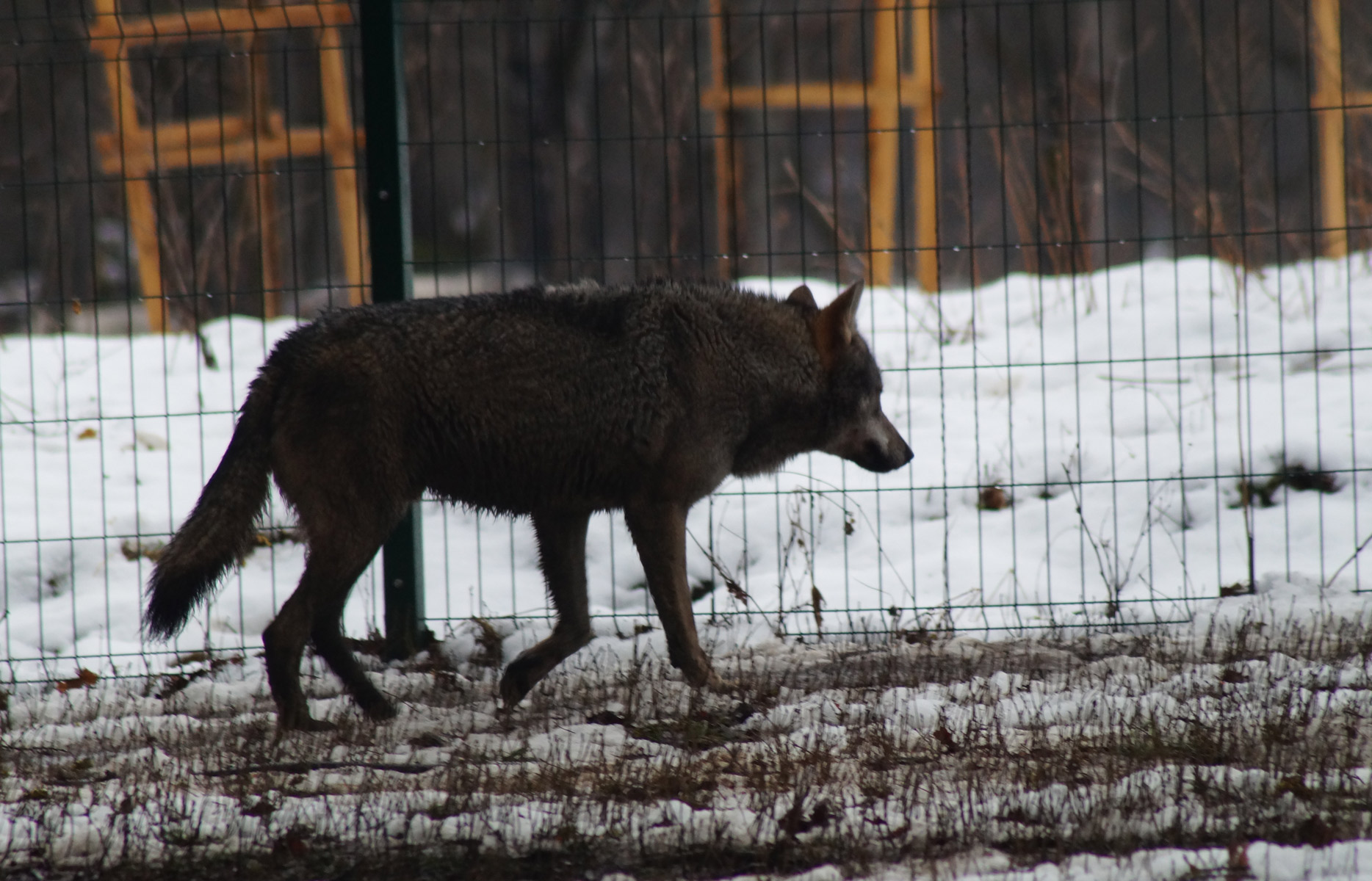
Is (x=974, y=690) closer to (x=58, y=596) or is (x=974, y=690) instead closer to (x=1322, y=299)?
(x=58, y=596)

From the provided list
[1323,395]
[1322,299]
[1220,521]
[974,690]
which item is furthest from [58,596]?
[1322,299]

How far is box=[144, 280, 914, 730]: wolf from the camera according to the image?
556 cm

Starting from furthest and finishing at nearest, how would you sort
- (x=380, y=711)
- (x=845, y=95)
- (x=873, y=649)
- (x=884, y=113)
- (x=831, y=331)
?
(x=884, y=113)
(x=845, y=95)
(x=873, y=649)
(x=831, y=331)
(x=380, y=711)

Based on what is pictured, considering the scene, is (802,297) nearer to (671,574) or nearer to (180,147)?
(671,574)

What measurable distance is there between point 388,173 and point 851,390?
2.58m

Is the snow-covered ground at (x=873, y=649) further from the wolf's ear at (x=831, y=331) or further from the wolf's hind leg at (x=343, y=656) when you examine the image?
the wolf's ear at (x=831, y=331)

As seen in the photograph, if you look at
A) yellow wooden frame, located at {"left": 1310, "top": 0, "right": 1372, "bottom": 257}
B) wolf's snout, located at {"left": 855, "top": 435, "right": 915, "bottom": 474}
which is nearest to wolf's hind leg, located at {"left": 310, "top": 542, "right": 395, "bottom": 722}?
wolf's snout, located at {"left": 855, "top": 435, "right": 915, "bottom": 474}

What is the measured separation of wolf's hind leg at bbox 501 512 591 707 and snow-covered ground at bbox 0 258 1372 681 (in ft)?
3.47

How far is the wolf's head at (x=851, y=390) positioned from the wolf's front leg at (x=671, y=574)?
3.11 feet

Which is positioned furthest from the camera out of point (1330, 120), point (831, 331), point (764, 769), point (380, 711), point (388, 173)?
point (1330, 120)

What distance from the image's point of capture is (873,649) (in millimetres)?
6855

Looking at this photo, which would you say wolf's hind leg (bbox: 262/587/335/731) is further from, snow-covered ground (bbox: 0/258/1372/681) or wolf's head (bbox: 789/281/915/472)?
wolf's head (bbox: 789/281/915/472)

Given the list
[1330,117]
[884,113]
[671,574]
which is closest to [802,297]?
[671,574]

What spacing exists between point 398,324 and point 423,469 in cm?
60
